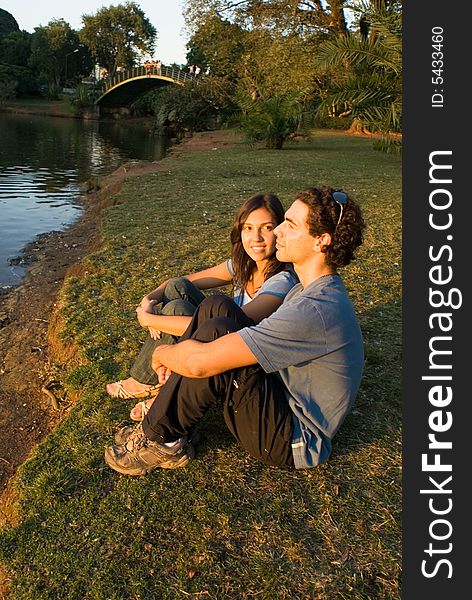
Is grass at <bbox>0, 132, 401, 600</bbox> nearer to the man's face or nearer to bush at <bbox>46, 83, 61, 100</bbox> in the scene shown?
the man's face

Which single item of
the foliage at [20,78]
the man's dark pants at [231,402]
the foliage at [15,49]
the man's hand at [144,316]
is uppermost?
the foliage at [15,49]

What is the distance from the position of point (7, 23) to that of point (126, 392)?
3331 inches

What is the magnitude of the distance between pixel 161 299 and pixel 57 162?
16580 mm

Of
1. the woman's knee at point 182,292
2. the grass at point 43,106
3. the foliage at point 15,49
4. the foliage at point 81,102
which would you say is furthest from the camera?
the foliage at point 15,49

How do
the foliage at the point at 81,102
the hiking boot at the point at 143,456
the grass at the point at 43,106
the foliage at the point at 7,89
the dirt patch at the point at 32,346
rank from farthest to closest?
the foliage at the point at 7,89 < the grass at the point at 43,106 < the foliage at the point at 81,102 < the dirt patch at the point at 32,346 < the hiking boot at the point at 143,456

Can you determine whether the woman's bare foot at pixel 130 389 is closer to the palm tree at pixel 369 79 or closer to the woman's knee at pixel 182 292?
the woman's knee at pixel 182 292

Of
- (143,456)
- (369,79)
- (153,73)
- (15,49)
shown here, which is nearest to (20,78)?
(15,49)

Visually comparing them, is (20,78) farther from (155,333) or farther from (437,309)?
(437,309)

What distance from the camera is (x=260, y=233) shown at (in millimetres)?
3025

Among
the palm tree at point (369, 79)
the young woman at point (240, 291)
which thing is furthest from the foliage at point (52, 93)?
the young woman at point (240, 291)

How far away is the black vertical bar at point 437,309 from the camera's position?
196cm

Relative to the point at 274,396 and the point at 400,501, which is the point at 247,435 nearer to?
the point at 274,396

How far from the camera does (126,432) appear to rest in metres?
2.83

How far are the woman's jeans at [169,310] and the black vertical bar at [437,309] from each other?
127 cm
